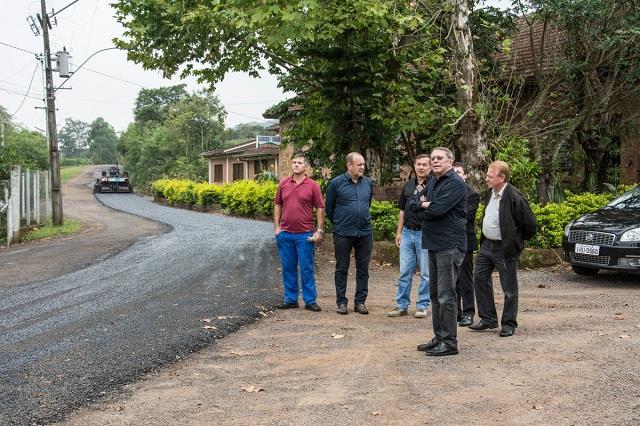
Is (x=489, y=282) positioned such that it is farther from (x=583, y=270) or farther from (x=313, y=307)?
(x=583, y=270)

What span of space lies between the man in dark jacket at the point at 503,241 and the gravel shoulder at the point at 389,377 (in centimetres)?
30

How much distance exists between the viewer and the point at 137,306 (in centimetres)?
800

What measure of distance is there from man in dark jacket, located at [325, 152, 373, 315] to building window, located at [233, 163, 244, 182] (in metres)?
39.6

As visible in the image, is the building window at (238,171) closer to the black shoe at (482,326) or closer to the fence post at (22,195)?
the fence post at (22,195)

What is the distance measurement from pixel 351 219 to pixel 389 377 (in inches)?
107

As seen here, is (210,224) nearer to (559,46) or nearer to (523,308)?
(559,46)

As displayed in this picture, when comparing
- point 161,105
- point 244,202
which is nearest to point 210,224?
point 244,202

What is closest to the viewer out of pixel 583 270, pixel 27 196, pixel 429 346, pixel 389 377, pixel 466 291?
pixel 389 377

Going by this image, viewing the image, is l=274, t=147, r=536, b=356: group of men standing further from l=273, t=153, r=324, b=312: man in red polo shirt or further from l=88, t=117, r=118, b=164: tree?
l=88, t=117, r=118, b=164: tree

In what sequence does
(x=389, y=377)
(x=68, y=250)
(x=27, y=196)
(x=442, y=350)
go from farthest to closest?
(x=27, y=196), (x=68, y=250), (x=442, y=350), (x=389, y=377)

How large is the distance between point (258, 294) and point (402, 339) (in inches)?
115

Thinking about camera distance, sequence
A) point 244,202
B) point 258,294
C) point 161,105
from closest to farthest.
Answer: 1. point 258,294
2. point 244,202
3. point 161,105

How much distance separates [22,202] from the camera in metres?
18.4

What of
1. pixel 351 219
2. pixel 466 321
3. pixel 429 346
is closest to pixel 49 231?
pixel 351 219
